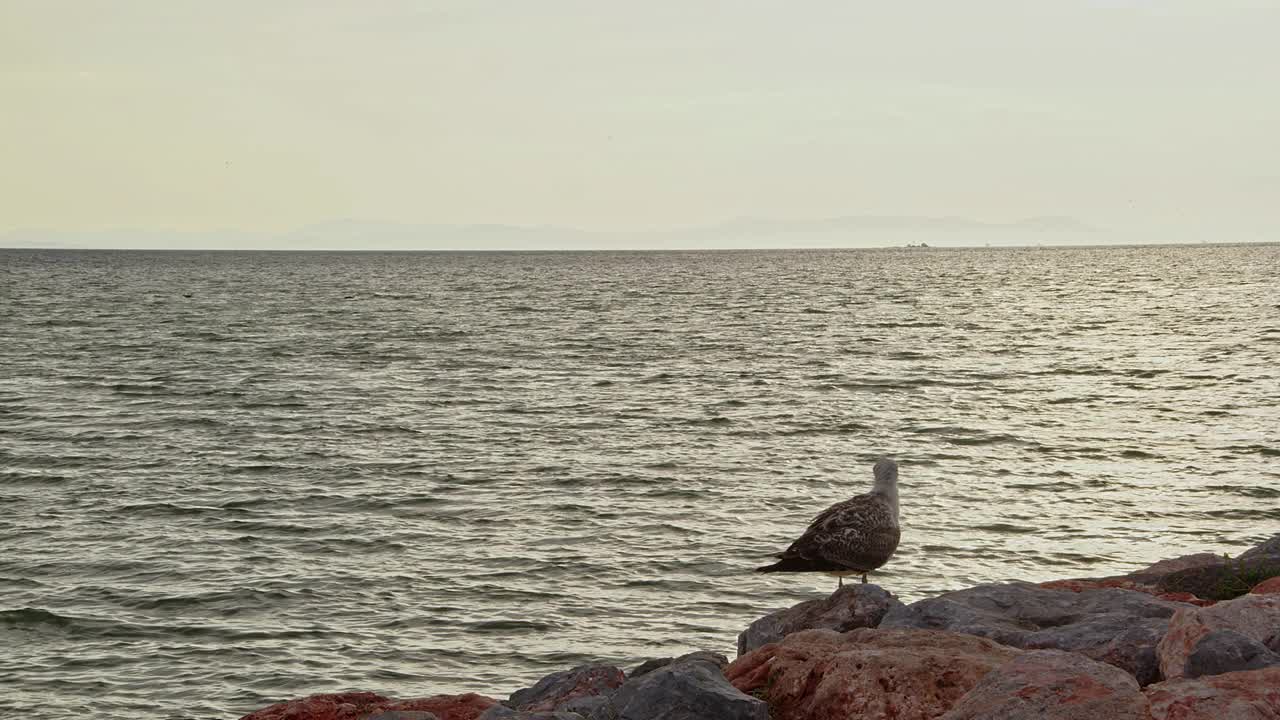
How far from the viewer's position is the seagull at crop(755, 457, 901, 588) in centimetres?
1033

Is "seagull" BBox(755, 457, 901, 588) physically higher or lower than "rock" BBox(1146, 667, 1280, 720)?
lower

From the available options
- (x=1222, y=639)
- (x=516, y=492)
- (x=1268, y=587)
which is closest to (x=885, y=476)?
(x=1268, y=587)

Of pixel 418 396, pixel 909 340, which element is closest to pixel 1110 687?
pixel 418 396

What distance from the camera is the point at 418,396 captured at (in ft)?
133

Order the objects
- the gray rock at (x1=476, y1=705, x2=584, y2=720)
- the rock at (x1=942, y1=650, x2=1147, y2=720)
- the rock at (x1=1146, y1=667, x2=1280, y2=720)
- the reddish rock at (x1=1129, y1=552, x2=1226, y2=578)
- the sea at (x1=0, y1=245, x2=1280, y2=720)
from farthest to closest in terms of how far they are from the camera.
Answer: the sea at (x1=0, y1=245, x2=1280, y2=720), the reddish rock at (x1=1129, y1=552, x2=1226, y2=578), the gray rock at (x1=476, y1=705, x2=584, y2=720), the rock at (x1=942, y1=650, x2=1147, y2=720), the rock at (x1=1146, y1=667, x2=1280, y2=720)

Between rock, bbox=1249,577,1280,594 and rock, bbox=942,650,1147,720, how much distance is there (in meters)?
4.20

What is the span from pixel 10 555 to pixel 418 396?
21243mm

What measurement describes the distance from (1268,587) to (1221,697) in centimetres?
454

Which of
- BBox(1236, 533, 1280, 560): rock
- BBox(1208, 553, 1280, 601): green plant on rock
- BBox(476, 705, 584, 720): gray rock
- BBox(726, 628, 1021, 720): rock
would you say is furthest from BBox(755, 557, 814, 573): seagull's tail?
BBox(1236, 533, 1280, 560): rock

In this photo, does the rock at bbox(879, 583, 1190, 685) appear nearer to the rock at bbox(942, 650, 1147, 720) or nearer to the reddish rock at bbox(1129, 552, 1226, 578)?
the rock at bbox(942, 650, 1147, 720)

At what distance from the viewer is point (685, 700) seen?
7.20 meters

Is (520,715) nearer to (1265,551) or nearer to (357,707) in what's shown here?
(357,707)

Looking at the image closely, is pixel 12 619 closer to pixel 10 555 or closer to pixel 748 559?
pixel 10 555

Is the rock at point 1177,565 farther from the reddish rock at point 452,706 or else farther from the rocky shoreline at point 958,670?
the reddish rock at point 452,706
